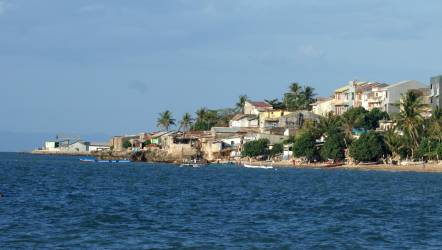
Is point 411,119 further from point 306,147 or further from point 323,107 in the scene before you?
point 323,107

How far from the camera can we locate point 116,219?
42781 millimetres

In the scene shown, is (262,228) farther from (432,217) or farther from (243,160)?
(243,160)

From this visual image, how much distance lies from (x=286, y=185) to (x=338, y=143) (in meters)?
45.6

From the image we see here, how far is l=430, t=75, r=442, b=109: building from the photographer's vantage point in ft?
416

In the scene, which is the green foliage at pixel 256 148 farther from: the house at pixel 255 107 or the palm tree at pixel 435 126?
the palm tree at pixel 435 126

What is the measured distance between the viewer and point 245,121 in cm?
16612

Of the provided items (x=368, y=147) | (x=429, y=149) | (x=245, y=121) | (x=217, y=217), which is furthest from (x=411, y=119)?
(x=217, y=217)

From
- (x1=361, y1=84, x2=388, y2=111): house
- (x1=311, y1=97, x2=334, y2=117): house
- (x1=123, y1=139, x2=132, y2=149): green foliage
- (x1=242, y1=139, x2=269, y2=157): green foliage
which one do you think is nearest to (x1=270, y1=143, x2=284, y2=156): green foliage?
(x1=242, y1=139, x2=269, y2=157): green foliage

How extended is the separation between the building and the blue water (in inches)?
2270

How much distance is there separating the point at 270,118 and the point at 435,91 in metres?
37.7

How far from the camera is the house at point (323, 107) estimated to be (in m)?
160

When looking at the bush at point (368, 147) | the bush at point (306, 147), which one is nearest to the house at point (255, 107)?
the bush at point (306, 147)

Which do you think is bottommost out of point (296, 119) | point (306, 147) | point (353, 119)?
point (306, 147)

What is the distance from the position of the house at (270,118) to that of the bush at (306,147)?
91.0 ft
